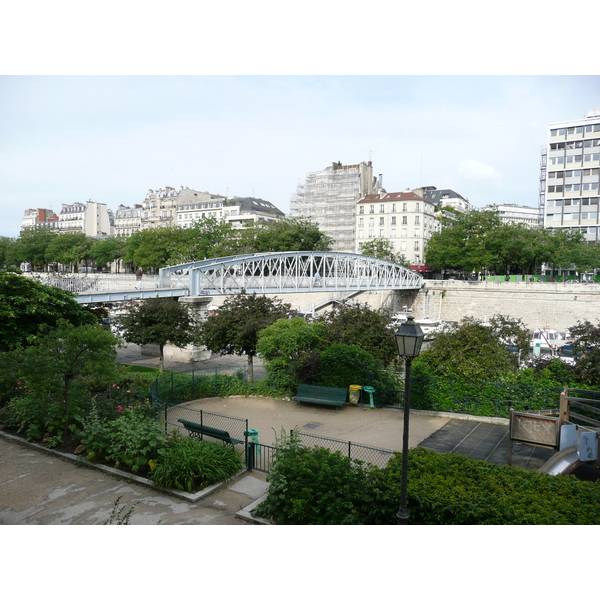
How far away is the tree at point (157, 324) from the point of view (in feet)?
72.6

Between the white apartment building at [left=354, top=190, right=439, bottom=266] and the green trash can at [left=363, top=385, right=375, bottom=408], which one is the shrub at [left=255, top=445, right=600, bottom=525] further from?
the white apartment building at [left=354, top=190, right=439, bottom=266]

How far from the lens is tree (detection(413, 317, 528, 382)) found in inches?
611

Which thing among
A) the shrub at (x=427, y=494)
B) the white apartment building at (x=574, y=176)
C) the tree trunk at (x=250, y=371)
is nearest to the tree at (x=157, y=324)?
the tree trunk at (x=250, y=371)

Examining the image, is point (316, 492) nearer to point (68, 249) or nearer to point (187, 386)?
point (187, 386)

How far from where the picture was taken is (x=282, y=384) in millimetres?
17422

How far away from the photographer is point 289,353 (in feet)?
56.9

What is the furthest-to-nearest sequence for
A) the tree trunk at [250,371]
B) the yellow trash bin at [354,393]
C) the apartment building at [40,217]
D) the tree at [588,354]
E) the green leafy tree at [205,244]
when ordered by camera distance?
1. the apartment building at [40,217]
2. the green leafy tree at [205,244]
3. the tree trunk at [250,371]
4. the yellow trash bin at [354,393]
5. the tree at [588,354]

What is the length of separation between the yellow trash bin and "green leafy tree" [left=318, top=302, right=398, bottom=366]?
6.15 ft

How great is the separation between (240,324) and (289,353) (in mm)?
3210

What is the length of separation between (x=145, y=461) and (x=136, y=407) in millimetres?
2564

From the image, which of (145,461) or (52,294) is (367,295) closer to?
(52,294)

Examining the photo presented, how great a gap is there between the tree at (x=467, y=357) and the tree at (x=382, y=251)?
5244 cm

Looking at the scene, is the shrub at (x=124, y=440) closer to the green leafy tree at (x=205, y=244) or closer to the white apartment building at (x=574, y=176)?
the green leafy tree at (x=205, y=244)

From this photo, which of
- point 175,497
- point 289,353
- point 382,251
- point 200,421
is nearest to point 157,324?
point 289,353
